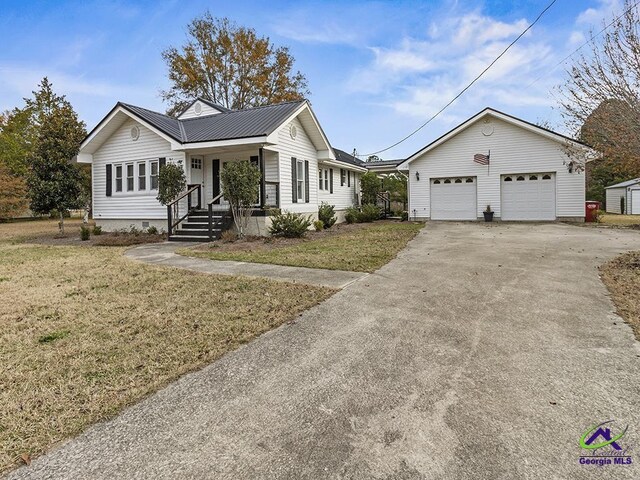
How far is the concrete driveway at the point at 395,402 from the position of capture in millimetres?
2125

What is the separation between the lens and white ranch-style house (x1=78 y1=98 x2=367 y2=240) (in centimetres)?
1352

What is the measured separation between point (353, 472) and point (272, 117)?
46.4 ft

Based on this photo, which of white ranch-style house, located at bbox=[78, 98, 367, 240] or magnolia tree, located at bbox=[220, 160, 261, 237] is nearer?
magnolia tree, located at bbox=[220, 160, 261, 237]

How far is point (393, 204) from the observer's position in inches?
1064

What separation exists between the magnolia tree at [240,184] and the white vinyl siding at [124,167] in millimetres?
3695

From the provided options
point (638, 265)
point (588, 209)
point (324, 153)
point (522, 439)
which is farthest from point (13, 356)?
point (588, 209)

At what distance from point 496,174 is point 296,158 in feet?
33.4

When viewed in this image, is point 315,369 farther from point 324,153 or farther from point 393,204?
point 393,204

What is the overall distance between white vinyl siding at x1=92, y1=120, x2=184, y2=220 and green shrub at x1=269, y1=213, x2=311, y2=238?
466 centimetres

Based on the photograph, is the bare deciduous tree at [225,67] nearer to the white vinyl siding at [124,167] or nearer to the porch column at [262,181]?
the white vinyl siding at [124,167]

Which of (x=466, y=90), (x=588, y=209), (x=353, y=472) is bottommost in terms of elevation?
(x=353, y=472)

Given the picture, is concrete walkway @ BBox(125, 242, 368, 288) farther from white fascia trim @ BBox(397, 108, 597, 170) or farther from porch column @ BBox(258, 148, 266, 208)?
white fascia trim @ BBox(397, 108, 597, 170)

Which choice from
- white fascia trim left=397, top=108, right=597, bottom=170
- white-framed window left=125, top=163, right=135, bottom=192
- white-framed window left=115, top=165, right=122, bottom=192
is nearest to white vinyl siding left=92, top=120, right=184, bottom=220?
white-framed window left=115, top=165, right=122, bottom=192

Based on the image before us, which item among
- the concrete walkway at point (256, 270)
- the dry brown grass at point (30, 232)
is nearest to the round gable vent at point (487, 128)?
the concrete walkway at point (256, 270)
